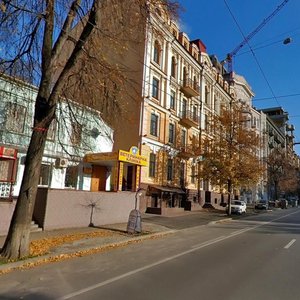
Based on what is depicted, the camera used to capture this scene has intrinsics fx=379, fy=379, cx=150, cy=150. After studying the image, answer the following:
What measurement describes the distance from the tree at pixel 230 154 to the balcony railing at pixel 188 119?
218cm

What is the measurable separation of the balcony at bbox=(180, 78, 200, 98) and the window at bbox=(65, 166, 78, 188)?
17.1 m

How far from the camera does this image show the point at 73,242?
12945 millimetres

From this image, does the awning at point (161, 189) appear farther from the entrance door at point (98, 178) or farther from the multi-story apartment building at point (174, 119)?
the entrance door at point (98, 178)

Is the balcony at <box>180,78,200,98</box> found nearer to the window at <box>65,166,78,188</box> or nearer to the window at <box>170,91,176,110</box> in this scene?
the window at <box>170,91,176,110</box>

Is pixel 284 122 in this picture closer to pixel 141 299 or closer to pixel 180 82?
pixel 180 82

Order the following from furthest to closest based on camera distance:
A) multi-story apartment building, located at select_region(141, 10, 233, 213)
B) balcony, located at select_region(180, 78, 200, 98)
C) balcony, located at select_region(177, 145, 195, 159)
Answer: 1. balcony, located at select_region(180, 78, 200, 98)
2. balcony, located at select_region(177, 145, 195, 159)
3. multi-story apartment building, located at select_region(141, 10, 233, 213)

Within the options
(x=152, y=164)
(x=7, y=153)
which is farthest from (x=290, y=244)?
(x=152, y=164)

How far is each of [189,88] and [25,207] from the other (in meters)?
28.7

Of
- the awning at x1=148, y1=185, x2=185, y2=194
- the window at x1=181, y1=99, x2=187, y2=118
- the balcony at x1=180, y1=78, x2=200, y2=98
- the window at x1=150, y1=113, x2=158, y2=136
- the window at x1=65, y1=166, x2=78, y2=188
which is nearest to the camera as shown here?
the window at x1=65, y1=166, x2=78, y2=188

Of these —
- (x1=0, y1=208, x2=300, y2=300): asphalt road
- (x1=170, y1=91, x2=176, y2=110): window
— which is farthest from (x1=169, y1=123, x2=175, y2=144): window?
(x1=0, y1=208, x2=300, y2=300): asphalt road

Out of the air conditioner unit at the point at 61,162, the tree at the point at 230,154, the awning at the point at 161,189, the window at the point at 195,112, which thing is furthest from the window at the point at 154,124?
the air conditioner unit at the point at 61,162

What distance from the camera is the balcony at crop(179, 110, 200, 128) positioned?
3650 cm

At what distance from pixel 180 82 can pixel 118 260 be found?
93.4 feet

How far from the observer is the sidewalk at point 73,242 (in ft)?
32.3
